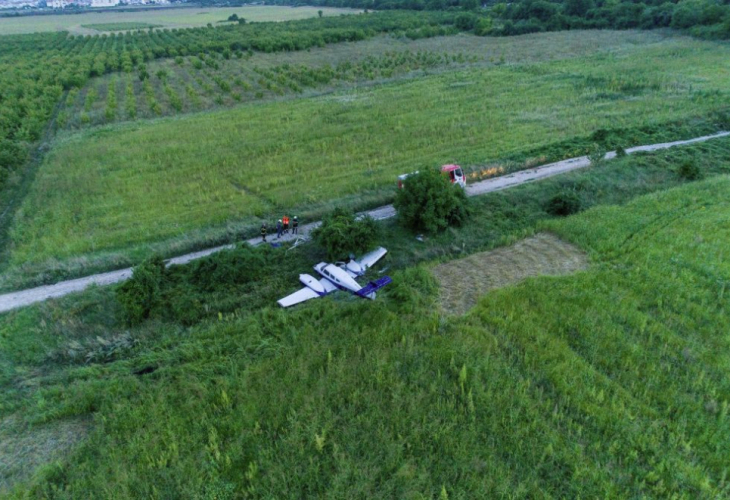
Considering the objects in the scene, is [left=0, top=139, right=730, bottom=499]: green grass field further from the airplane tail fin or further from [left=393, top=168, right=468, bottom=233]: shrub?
[left=393, top=168, right=468, bottom=233]: shrub

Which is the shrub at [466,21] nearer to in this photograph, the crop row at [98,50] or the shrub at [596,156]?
the crop row at [98,50]

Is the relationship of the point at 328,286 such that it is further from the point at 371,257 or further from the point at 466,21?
the point at 466,21

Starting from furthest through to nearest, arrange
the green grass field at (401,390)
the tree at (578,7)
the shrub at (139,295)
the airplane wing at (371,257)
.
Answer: the tree at (578,7) < the airplane wing at (371,257) < the shrub at (139,295) < the green grass field at (401,390)

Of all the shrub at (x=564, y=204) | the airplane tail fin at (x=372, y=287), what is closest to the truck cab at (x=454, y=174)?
the shrub at (x=564, y=204)

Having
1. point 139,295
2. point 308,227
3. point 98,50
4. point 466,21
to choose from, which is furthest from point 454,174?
point 98,50

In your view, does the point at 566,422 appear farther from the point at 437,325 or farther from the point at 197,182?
the point at 197,182

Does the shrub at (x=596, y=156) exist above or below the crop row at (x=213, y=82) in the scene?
below

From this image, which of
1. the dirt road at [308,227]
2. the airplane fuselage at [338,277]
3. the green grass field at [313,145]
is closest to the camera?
the airplane fuselage at [338,277]
